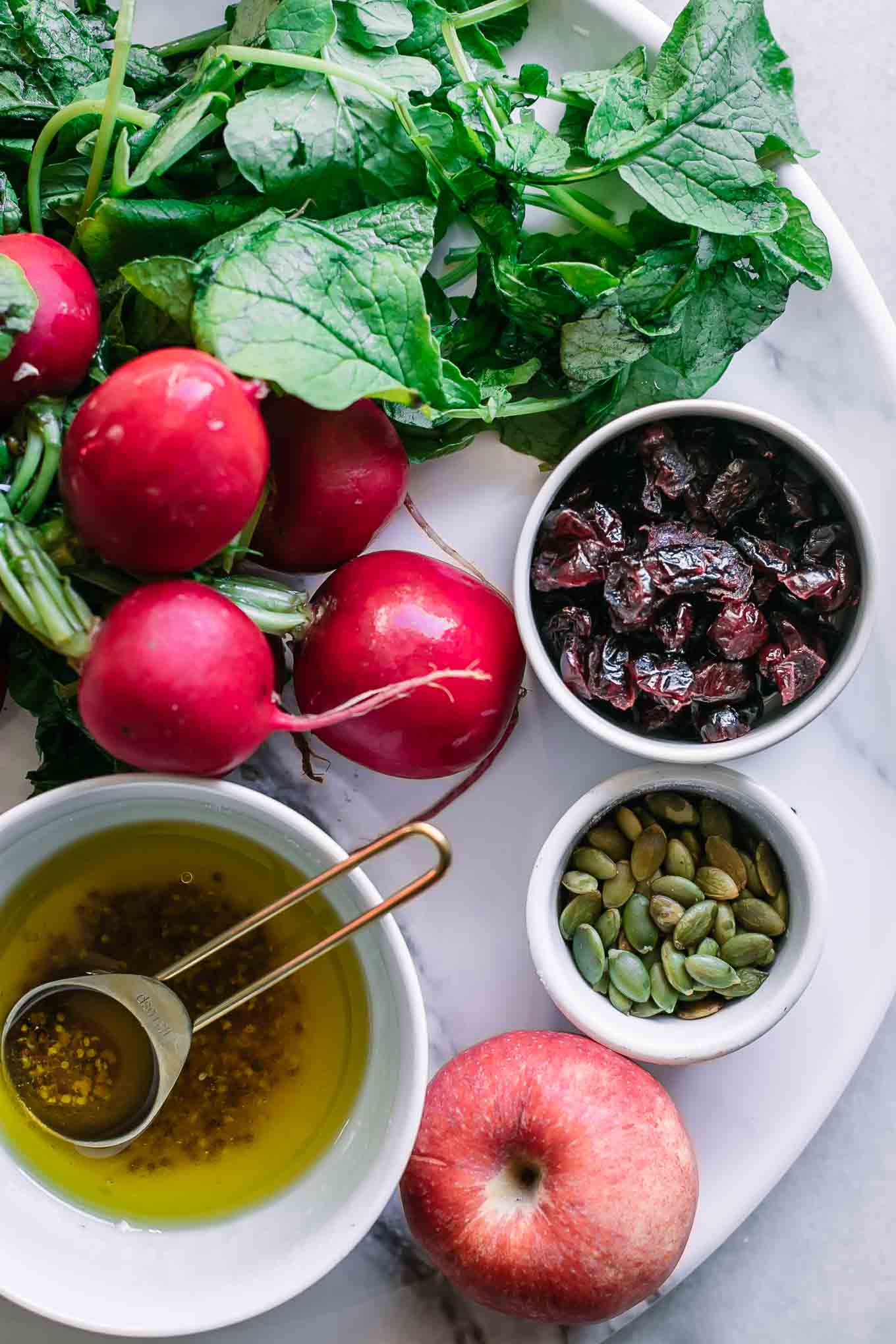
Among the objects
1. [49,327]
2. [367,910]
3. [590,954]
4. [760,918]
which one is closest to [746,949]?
[760,918]

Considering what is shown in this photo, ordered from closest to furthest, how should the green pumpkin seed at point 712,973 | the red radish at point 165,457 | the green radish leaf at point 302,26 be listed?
the red radish at point 165,457
the green radish leaf at point 302,26
the green pumpkin seed at point 712,973

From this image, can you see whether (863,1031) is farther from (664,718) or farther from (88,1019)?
(88,1019)

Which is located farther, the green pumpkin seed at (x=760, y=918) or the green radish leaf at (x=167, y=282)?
the green pumpkin seed at (x=760, y=918)

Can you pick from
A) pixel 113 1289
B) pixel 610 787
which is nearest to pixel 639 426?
pixel 610 787

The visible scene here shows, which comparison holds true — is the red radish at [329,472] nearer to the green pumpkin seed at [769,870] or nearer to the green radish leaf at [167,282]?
the green radish leaf at [167,282]

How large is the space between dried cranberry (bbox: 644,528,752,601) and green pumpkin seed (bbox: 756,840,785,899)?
245 mm

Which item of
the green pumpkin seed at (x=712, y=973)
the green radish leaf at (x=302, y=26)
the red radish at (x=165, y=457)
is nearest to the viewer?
the red radish at (x=165, y=457)

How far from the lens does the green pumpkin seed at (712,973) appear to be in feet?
3.55

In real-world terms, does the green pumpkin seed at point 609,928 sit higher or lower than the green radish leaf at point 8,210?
lower

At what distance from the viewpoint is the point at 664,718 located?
1.05 meters

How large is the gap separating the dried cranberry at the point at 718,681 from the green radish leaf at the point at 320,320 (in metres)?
0.32

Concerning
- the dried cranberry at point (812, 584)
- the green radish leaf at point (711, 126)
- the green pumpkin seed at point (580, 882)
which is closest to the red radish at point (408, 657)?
the green pumpkin seed at point (580, 882)

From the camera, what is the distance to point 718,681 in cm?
104

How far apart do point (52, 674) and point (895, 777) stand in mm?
782
